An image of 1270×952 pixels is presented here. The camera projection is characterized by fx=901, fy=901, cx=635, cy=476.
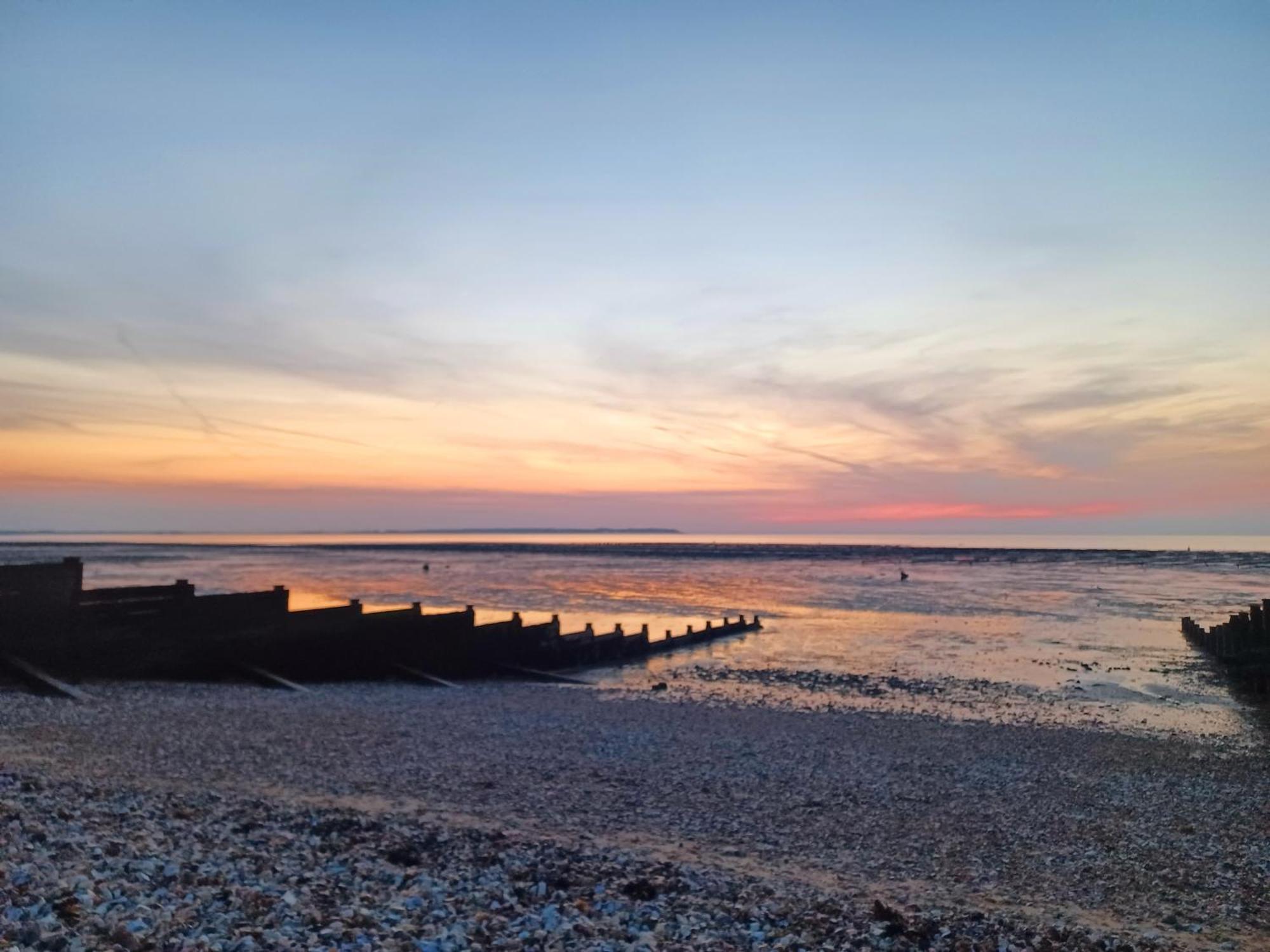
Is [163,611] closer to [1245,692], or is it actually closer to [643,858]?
[643,858]

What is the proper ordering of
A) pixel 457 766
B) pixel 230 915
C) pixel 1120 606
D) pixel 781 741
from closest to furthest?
1. pixel 230 915
2. pixel 457 766
3. pixel 781 741
4. pixel 1120 606

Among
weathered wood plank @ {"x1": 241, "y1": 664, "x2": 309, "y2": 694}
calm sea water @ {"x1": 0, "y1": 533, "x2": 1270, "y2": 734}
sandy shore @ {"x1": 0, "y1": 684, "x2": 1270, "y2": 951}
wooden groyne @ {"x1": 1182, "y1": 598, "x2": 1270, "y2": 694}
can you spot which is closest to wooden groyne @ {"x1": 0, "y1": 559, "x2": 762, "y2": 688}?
weathered wood plank @ {"x1": 241, "y1": 664, "x2": 309, "y2": 694}

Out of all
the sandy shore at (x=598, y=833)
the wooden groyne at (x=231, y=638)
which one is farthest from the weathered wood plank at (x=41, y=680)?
the sandy shore at (x=598, y=833)

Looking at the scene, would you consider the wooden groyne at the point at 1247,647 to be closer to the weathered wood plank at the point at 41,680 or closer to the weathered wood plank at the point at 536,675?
the weathered wood plank at the point at 536,675

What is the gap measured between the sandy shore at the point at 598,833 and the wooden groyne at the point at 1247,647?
8.40m

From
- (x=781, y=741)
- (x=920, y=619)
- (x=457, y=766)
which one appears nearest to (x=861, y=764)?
(x=781, y=741)

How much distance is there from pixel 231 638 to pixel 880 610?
110 ft

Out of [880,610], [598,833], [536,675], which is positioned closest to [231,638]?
[536,675]

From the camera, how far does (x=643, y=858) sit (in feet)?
27.7

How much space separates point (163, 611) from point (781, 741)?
42.2 ft

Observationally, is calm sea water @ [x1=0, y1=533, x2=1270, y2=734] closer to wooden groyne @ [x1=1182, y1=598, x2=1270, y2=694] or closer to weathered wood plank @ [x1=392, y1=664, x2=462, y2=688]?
wooden groyne @ [x1=1182, y1=598, x2=1270, y2=694]

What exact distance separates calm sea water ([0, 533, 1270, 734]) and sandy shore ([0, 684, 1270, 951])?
5.38 meters

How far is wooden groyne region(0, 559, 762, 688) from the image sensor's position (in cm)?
1700

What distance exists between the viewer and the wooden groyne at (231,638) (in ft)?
55.8
